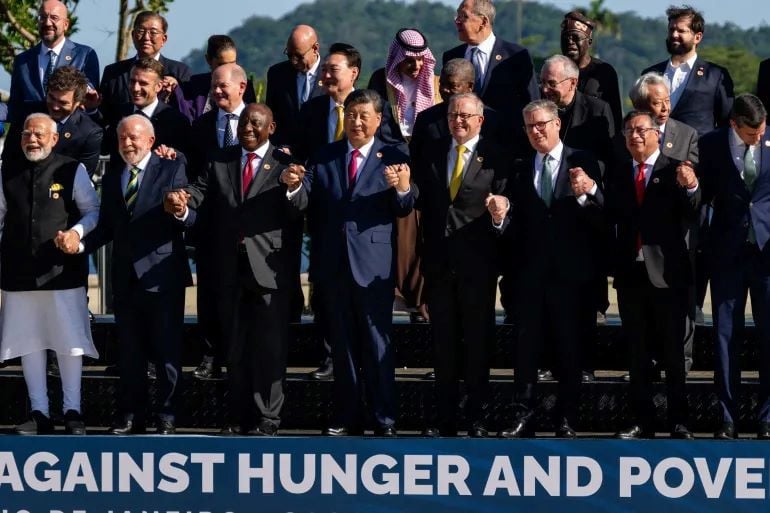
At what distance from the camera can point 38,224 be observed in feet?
28.2

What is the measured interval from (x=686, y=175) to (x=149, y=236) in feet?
9.25

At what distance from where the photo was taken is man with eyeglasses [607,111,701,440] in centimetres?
823

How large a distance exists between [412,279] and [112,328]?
6.20 feet

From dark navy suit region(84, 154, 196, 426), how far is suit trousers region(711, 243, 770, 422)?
2.79 meters

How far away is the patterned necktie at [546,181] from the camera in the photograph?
833 cm

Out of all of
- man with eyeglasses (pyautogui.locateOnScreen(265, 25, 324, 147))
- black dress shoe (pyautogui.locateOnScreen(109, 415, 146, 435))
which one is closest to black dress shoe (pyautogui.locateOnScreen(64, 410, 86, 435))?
black dress shoe (pyautogui.locateOnScreen(109, 415, 146, 435))

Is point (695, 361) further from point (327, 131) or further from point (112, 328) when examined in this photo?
point (112, 328)

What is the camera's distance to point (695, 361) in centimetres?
942

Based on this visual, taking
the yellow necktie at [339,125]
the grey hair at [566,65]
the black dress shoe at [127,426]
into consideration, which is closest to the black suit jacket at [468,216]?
the grey hair at [566,65]

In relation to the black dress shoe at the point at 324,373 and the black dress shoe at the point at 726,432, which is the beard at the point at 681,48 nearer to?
the black dress shoe at the point at 726,432

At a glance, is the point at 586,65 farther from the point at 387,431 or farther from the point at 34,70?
the point at 34,70

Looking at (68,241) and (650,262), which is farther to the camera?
(68,241)

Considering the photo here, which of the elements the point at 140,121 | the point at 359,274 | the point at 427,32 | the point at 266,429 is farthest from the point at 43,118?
the point at 427,32

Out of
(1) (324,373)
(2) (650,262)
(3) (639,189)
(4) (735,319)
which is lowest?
(1) (324,373)
